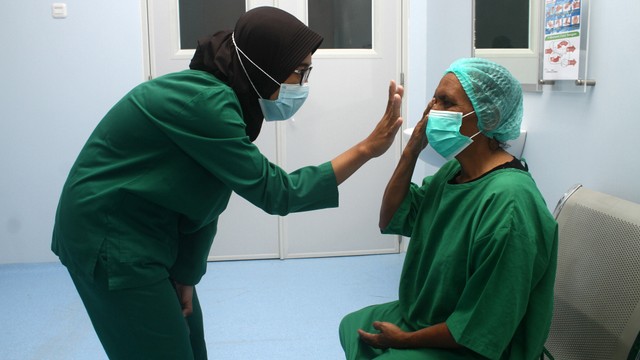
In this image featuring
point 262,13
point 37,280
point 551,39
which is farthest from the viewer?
point 37,280

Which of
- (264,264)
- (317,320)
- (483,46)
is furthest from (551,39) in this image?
(264,264)

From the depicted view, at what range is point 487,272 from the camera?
135 centimetres

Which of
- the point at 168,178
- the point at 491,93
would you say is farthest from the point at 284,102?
the point at 491,93

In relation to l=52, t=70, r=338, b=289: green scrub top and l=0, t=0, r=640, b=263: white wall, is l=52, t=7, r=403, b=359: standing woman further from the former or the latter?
l=0, t=0, r=640, b=263: white wall

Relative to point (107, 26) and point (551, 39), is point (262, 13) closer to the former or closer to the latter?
point (551, 39)

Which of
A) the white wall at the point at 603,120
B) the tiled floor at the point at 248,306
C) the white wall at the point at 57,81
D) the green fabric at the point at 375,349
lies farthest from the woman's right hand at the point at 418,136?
the white wall at the point at 57,81

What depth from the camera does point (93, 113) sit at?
376cm

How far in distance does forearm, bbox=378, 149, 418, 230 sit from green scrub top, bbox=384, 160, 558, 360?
0.49 feet

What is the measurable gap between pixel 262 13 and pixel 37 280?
2751mm

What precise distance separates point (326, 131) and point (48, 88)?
1675mm

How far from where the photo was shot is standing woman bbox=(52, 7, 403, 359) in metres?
1.38

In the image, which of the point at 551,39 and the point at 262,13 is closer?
the point at 262,13

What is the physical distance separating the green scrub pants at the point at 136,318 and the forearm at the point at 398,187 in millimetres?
615

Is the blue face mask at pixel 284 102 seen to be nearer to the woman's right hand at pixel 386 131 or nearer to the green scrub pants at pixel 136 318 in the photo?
the woman's right hand at pixel 386 131
